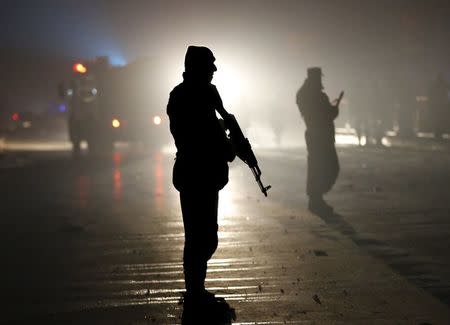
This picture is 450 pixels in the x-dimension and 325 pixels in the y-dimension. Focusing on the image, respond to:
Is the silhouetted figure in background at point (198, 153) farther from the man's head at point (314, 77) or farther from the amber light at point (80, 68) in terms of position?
the amber light at point (80, 68)

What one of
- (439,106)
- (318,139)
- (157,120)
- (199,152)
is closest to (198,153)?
(199,152)

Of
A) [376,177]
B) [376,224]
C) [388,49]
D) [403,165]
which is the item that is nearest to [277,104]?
[388,49]

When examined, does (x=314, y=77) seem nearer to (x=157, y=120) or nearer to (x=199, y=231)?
(x=199, y=231)

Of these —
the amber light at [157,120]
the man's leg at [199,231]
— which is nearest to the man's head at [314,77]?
the man's leg at [199,231]

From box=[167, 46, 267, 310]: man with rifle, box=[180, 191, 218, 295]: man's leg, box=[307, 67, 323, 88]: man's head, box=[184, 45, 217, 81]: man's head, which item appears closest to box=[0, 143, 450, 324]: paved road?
box=[180, 191, 218, 295]: man's leg

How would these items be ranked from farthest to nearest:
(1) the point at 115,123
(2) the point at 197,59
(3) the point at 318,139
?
(1) the point at 115,123 → (3) the point at 318,139 → (2) the point at 197,59

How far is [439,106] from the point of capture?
114 ft

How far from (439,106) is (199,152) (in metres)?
30.5

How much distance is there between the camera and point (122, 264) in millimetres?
7707

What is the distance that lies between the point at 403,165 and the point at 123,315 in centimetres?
1699

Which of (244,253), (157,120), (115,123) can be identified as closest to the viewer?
(244,253)

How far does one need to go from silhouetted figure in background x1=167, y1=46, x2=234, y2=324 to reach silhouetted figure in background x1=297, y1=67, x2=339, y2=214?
6061 millimetres

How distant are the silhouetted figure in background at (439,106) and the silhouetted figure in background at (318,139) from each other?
2259 centimetres

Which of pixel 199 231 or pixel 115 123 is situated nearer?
pixel 199 231
